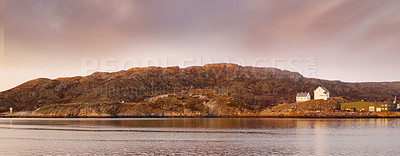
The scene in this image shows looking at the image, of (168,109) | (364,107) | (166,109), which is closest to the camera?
(364,107)

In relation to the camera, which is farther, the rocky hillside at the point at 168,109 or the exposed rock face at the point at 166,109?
the exposed rock face at the point at 166,109

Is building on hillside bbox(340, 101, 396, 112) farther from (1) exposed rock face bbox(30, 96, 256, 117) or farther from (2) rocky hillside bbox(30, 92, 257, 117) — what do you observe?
(1) exposed rock face bbox(30, 96, 256, 117)

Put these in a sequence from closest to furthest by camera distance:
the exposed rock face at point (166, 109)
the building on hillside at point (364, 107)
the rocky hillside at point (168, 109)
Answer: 1. the building on hillside at point (364, 107)
2. the rocky hillside at point (168, 109)
3. the exposed rock face at point (166, 109)

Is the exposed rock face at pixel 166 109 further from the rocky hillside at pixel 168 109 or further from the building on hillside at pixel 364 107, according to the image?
the building on hillside at pixel 364 107

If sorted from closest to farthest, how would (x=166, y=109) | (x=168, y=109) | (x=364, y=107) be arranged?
(x=364, y=107), (x=166, y=109), (x=168, y=109)

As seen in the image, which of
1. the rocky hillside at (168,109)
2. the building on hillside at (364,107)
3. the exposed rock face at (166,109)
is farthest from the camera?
the exposed rock face at (166,109)

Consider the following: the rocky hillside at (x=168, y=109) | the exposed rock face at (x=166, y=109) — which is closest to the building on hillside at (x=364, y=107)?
the rocky hillside at (x=168, y=109)

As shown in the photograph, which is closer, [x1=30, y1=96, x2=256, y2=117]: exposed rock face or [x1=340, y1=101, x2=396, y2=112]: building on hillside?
[x1=340, y1=101, x2=396, y2=112]: building on hillside

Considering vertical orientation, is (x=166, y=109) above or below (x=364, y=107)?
below

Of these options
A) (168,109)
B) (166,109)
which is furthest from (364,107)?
(166,109)

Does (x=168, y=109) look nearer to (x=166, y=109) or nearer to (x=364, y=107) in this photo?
(x=166, y=109)

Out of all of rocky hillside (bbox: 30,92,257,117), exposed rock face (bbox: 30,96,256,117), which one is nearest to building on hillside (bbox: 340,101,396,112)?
rocky hillside (bbox: 30,92,257,117)

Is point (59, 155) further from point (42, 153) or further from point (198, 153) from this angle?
point (198, 153)

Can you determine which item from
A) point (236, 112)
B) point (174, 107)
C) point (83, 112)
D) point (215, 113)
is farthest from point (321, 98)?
point (83, 112)
